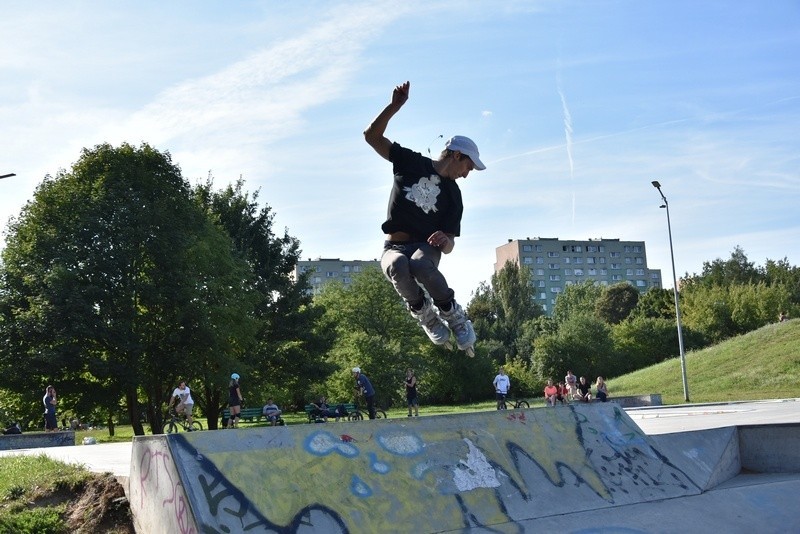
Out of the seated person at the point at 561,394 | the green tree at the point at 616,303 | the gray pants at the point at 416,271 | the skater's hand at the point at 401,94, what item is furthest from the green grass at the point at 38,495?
the green tree at the point at 616,303

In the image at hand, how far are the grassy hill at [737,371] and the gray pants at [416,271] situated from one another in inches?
1396

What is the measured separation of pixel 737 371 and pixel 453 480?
44.6 m

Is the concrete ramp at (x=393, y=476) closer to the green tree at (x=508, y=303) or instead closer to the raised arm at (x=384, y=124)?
the raised arm at (x=384, y=124)

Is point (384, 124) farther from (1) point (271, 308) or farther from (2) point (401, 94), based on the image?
(1) point (271, 308)

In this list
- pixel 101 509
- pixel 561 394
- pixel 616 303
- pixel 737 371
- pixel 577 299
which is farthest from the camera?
pixel 577 299

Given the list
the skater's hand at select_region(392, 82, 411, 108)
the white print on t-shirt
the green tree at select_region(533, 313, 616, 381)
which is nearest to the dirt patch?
the white print on t-shirt

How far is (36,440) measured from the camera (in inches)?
968

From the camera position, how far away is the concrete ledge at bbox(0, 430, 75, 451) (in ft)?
78.4

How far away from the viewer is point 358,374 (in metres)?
18.8

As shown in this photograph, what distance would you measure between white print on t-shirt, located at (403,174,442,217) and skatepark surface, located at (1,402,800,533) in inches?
84.2

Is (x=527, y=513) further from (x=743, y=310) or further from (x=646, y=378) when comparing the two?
(x=743, y=310)

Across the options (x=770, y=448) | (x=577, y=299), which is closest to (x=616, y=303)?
(x=577, y=299)

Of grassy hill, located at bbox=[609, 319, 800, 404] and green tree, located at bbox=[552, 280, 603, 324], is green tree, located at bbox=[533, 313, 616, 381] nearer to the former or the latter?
grassy hill, located at bbox=[609, 319, 800, 404]

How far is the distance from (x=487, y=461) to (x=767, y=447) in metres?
A: 5.09
